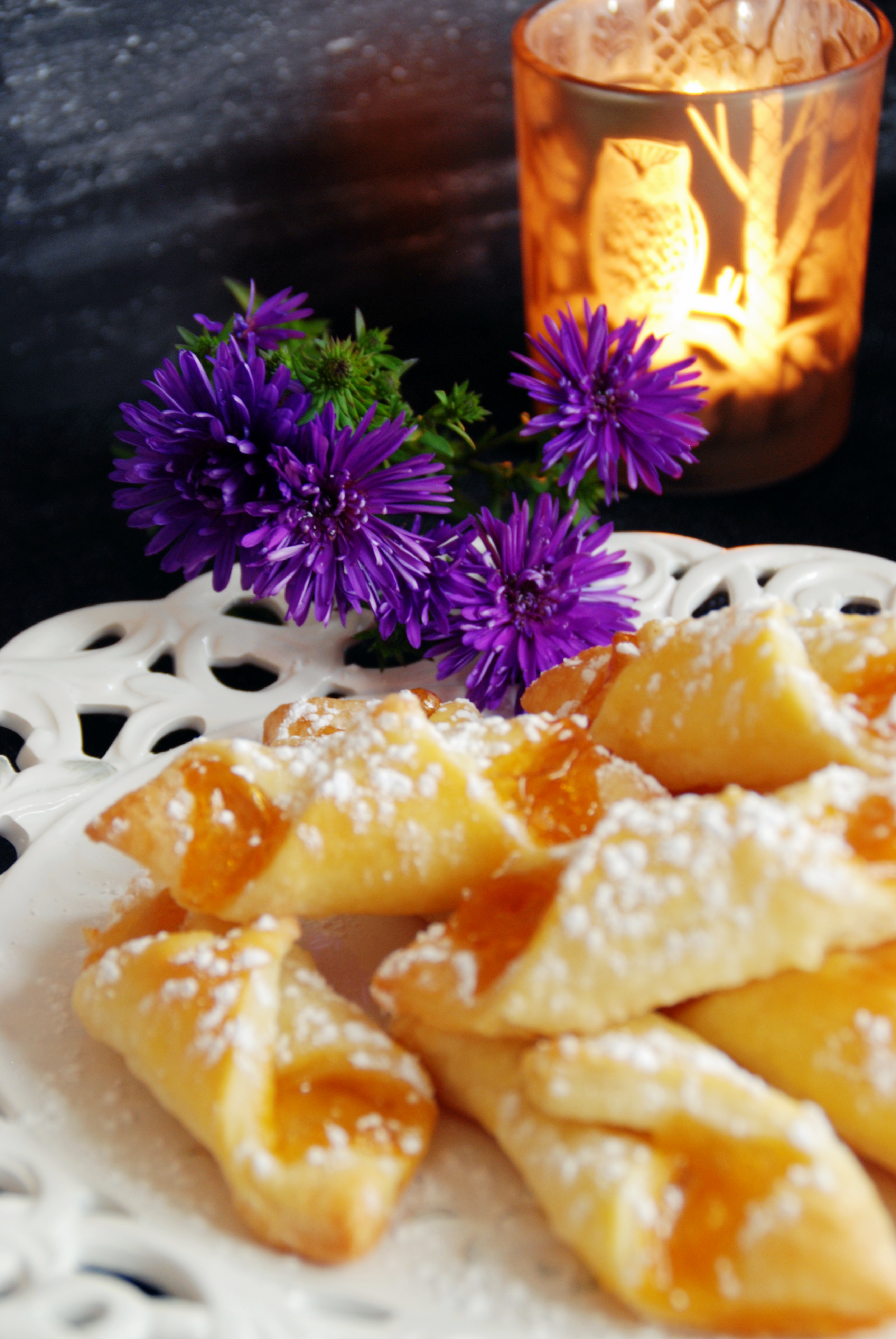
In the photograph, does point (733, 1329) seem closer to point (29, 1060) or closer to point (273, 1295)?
point (273, 1295)

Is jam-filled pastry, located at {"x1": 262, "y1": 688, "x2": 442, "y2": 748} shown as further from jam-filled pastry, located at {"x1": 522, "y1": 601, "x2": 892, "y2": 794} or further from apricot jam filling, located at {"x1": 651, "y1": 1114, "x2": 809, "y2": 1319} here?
apricot jam filling, located at {"x1": 651, "y1": 1114, "x2": 809, "y2": 1319}

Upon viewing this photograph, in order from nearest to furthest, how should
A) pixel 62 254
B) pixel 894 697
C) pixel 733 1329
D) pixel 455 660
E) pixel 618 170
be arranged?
pixel 733 1329 → pixel 894 697 → pixel 455 660 → pixel 618 170 → pixel 62 254

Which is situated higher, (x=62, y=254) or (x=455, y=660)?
(x=62, y=254)

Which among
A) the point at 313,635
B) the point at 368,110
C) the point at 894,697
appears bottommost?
the point at 313,635

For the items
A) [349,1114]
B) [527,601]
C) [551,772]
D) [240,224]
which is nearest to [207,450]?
[527,601]

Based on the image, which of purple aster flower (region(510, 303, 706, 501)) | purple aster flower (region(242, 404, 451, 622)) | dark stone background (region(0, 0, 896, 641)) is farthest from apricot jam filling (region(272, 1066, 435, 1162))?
dark stone background (region(0, 0, 896, 641))

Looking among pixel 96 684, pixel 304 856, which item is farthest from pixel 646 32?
pixel 304 856

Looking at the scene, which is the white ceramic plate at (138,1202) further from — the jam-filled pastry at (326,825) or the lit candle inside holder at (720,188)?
the lit candle inside holder at (720,188)
